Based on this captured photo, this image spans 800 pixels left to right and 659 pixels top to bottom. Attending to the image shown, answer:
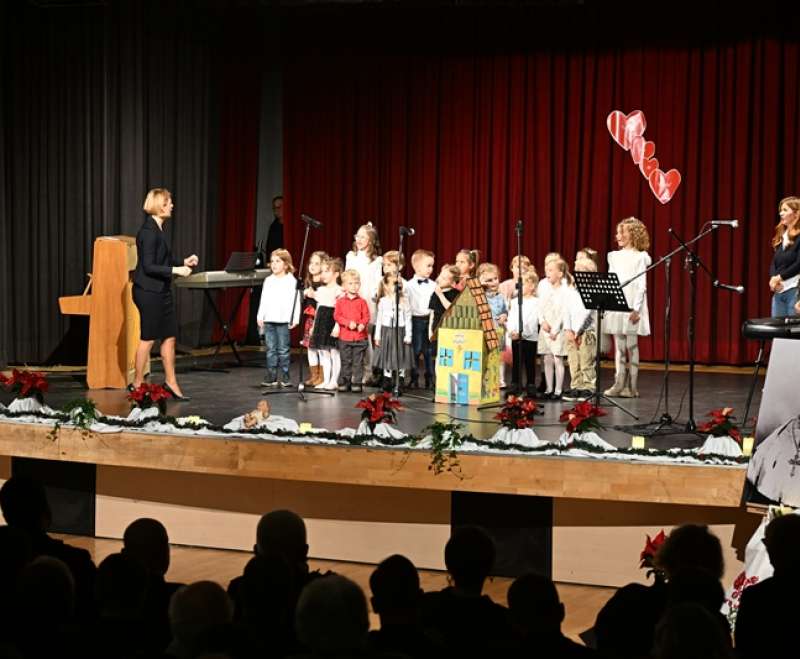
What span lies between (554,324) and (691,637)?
7.40m

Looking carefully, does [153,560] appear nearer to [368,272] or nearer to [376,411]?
[376,411]

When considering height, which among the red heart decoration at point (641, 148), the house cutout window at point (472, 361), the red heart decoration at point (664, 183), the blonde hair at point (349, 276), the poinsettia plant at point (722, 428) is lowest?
the poinsettia plant at point (722, 428)

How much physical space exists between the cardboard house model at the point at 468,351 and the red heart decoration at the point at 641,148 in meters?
4.38

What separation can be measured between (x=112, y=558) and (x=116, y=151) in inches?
396

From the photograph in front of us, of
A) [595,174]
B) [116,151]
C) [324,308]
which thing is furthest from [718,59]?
[116,151]

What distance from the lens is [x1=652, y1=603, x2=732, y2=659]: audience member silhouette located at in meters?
3.06

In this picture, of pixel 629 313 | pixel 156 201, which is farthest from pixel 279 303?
pixel 629 313

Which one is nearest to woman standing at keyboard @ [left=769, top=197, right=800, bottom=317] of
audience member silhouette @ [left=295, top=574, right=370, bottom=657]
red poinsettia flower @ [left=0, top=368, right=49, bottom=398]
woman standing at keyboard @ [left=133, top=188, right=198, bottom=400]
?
woman standing at keyboard @ [left=133, top=188, right=198, bottom=400]

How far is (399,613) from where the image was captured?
3.77 meters

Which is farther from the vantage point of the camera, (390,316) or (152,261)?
(390,316)

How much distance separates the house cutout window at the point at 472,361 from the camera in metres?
9.75

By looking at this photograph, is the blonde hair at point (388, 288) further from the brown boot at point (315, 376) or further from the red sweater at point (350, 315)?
the brown boot at point (315, 376)

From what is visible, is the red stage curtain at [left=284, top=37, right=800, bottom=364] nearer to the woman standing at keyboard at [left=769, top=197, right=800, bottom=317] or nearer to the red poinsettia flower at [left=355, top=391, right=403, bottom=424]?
the woman standing at keyboard at [left=769, top=197, right=800, bottom=317]

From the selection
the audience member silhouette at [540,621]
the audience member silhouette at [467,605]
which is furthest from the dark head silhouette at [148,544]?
the audience member silhouette at [540,621]
